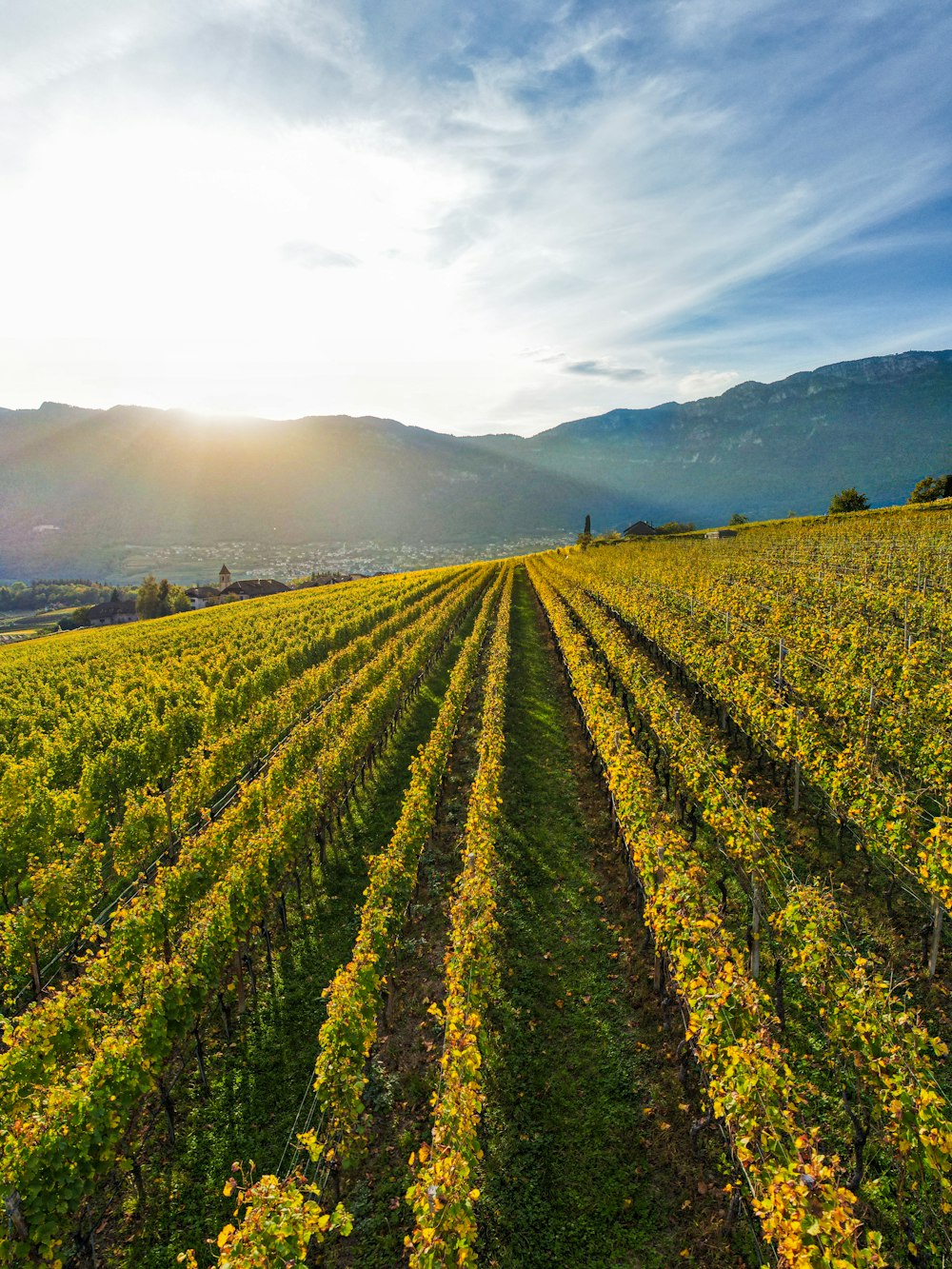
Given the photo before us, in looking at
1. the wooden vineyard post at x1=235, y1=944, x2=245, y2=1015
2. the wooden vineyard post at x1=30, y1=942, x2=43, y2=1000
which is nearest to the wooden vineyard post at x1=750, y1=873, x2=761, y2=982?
the wooden vineyard post at x1=235, y1=944, x2=245, y2=1015

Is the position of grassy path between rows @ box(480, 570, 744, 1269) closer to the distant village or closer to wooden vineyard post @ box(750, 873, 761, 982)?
wooden vineyard post @ box(750, 873, 761, 982)

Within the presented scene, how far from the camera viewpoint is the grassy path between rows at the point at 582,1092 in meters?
6.07

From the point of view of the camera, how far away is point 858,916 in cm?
984

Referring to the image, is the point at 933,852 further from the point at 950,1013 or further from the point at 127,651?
the point at 127,651

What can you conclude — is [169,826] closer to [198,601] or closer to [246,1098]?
[246,1098]

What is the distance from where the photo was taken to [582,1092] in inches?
301

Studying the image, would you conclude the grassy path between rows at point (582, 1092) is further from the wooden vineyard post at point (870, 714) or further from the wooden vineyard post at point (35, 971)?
the wooden vineyard post at point (35, 971)

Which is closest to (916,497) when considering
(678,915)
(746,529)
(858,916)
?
(746,529)

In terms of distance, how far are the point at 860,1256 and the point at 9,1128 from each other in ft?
24.9

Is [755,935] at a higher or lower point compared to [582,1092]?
higher

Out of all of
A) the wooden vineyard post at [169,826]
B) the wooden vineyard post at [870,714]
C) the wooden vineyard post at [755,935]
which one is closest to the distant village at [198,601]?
the wooden vineyard post at [169,826]

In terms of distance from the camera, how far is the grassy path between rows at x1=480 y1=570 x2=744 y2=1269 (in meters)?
6.07

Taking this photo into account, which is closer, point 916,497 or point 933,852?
point 933,852

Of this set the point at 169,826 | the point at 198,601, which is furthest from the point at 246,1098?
the point at 198,601
